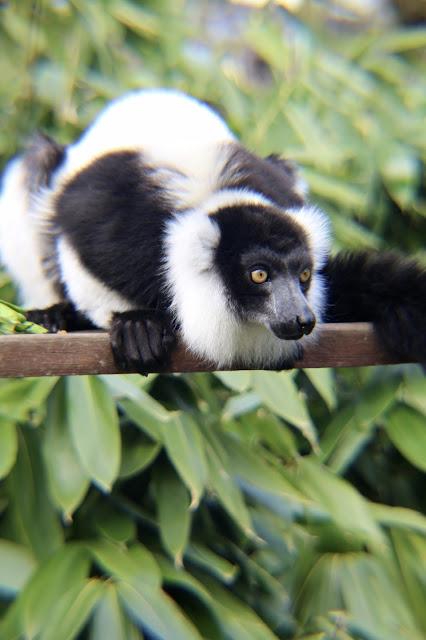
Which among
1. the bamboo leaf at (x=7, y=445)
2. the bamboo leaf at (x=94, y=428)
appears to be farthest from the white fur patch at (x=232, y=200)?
the bamboo leaf at (x=7, y=445)

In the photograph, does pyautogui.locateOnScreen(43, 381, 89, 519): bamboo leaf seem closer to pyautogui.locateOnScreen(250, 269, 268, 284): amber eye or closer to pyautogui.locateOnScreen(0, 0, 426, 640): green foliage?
pyautogui.locateOnScreen(0, 0, 426, 640): green foliage

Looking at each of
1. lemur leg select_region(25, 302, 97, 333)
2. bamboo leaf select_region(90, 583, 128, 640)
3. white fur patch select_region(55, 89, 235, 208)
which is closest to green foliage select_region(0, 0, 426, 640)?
bamboo leaf select_region(90, 583, 128, 640)

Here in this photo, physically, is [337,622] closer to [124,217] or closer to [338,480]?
[338,480]

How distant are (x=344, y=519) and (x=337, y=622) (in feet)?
0.81

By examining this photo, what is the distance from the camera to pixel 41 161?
7.88 ft

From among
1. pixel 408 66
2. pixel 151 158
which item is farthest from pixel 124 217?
pixel 408 66

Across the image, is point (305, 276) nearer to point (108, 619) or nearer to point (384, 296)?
point (384, 296)

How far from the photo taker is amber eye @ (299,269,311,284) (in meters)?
1.76

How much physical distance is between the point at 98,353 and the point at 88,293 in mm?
384

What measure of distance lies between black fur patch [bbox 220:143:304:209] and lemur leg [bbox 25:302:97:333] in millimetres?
511

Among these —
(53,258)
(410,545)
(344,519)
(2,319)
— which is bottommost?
(410,545)

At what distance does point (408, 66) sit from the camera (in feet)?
15.0

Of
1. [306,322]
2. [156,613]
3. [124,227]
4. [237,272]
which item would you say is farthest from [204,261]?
[156,613]

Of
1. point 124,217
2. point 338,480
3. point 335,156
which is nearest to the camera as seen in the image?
point 124,217
